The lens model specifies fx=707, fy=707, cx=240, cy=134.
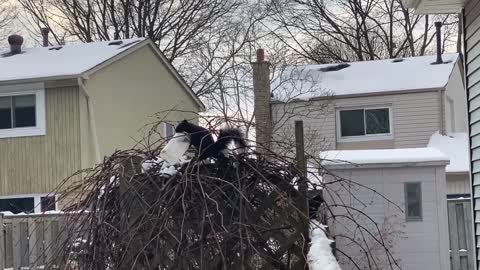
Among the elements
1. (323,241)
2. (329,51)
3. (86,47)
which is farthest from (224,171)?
(329,51)

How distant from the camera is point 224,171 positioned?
198 inches

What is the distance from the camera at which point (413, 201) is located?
8.20 metres

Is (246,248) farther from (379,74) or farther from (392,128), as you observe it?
(379,74)

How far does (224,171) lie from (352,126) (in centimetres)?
1669

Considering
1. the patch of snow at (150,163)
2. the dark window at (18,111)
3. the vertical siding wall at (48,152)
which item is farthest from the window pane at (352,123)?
the patch of snow at (150,163)

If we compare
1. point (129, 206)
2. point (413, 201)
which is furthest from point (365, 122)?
point (129, 206)

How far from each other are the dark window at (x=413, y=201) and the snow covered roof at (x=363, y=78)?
13043 millimetres

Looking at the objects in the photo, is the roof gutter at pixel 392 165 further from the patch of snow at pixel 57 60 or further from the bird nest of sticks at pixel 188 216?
the patch of snow at pixel 57 60

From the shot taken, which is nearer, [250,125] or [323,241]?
[323,241]

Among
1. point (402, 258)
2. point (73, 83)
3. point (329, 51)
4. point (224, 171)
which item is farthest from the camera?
point (329, 51)

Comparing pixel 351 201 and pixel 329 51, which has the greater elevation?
pixel 329 51

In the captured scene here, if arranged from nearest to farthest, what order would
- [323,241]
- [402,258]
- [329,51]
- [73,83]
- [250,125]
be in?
Answer: 1. [323,241]
2. [250,125]
3. [402,258]
4. [73,83]
5. [329,51]

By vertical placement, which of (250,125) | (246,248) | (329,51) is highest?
(329,51)

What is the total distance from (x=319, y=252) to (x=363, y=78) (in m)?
18.3
